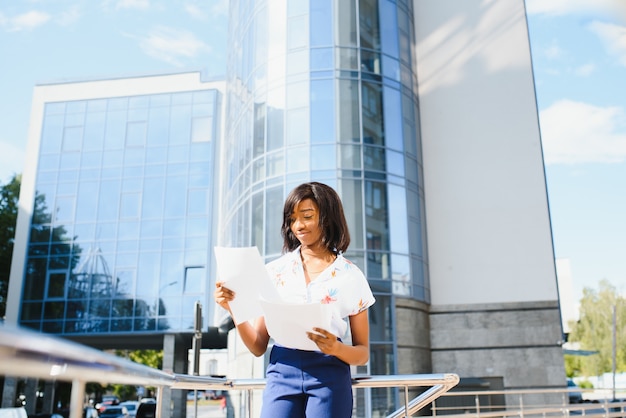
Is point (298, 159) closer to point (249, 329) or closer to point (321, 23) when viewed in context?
point (321, 23)

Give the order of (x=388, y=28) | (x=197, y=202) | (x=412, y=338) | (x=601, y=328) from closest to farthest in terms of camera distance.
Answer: (x=412, y=338) < (x=388, y=28) < (x=197, y=202) < (x=601, y=328)

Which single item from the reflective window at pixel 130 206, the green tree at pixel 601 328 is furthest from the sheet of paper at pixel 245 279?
the green tree at pixel 601 328

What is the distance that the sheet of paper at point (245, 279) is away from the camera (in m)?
2.21

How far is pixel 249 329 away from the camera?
2.40 metres

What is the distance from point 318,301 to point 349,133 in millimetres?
12789

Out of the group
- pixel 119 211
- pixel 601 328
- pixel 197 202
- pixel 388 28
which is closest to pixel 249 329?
pixel 388 28

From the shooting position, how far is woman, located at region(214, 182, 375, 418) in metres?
2.11

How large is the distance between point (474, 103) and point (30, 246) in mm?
19783

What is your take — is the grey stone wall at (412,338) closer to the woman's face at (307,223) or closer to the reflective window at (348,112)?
the reflective window at (348,112)

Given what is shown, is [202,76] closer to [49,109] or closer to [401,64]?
[49,109]

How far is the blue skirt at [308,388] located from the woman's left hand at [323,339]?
4.5 inches

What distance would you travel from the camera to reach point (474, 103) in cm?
1712

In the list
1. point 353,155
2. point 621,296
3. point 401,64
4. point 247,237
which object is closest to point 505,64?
point 401,64

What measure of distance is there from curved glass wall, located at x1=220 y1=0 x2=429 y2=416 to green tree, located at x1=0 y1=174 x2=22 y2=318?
1956 cm
